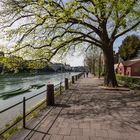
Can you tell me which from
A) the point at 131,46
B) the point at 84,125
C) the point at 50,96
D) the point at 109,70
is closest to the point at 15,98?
the point at 109,70

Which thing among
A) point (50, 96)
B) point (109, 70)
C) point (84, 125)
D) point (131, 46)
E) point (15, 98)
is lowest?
point (15, 98)

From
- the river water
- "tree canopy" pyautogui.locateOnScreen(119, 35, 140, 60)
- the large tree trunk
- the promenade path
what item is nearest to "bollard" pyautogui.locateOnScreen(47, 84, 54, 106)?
the promenade path

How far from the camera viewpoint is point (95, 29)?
21.9 m

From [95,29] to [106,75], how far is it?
4.51m

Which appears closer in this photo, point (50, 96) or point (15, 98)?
point (50, 96)

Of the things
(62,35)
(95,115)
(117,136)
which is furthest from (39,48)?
(117,136)

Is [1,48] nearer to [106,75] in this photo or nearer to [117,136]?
[106,75]

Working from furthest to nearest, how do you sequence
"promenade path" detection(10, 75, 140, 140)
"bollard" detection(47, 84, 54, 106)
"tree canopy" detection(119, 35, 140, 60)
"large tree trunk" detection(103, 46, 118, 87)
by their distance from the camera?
"tree canopy" detection(119, 35, 140, 60)
"large tree trunk" detection(103, 46, 118, 87)
"bollard" detection(47, 84, 54, 106)
"promenade path" detection(10, 75, 140, 140)

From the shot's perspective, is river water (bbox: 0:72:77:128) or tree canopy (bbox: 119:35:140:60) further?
tree canopy (bbox: 119:35:140:60)

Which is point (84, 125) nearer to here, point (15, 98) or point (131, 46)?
point (15, 98)

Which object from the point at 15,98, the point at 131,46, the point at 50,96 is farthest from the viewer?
the point at 131,46

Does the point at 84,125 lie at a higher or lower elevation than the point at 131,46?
lower

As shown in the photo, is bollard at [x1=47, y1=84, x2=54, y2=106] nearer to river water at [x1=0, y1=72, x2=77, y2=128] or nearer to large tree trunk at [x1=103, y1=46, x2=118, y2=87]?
river water at [x1=0, y1=72, x2=77, y2=128]

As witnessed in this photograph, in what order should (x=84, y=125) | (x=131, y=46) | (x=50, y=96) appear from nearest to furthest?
1. (x=84, y=125)
2. (x=50, y=96)
3. (x=131, y=46)
